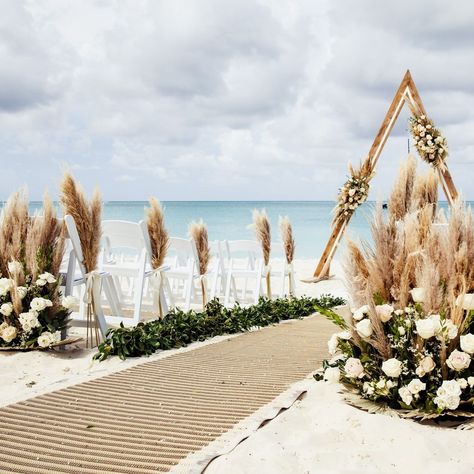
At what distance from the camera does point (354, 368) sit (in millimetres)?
3301

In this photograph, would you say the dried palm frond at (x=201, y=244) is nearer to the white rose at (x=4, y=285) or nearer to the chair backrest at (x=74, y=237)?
the chair backrest at (x=74, y=237)

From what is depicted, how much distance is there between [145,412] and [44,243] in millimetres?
2774

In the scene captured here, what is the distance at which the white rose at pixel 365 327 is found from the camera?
3.26 metres

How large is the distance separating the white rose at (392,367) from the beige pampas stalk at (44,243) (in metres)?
3.77

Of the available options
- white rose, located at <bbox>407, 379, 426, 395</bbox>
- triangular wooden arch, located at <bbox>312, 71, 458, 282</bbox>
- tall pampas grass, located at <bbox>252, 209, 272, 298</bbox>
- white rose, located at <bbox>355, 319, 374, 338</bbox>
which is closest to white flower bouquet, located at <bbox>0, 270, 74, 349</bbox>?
white rose, located at <bbox>355, 319, 374, 338</bbox>

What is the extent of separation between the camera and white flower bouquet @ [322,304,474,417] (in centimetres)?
305

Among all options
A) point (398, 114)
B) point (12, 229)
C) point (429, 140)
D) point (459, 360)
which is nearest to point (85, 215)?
point (12, 229)

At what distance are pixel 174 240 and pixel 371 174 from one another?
5071mm

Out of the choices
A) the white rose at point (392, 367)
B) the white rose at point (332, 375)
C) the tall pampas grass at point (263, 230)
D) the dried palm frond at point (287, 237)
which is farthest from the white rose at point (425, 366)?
the dried palm frond at point (287, 237)

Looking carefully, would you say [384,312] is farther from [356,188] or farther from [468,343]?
[356,188]

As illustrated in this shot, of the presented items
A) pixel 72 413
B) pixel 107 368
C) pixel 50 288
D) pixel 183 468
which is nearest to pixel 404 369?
pixel 183 468

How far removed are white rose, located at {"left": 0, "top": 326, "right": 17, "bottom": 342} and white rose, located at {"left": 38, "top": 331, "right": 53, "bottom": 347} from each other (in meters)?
0.28

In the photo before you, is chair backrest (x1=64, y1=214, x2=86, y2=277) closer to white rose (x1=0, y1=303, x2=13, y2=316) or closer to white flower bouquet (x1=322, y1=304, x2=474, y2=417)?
white rose (x1=0, y1=303, x2=13, y2=316)

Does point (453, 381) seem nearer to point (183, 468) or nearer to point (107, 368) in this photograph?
point (183, 468)
